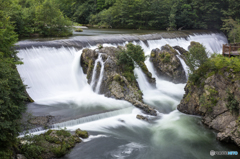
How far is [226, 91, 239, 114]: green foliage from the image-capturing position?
44.2 feet

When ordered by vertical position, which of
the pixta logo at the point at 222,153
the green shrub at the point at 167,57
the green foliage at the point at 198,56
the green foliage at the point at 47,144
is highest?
the green foliage at the point at 198,56

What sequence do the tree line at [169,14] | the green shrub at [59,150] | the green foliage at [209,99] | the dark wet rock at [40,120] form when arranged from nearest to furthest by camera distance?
the green shrub at [59,150], the dark wet rock at [40,120], the green foliage at [209,99], the tree line at [169,14]

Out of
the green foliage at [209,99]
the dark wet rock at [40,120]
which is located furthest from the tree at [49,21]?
the green foliage at [209,99]

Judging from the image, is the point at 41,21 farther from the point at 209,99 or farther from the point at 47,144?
the point at 209,99

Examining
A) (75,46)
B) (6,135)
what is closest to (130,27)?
(75,46)

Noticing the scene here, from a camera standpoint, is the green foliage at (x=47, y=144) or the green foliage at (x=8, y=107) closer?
the green foliage at (x=8, y=107)

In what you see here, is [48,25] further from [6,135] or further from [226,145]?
[226,145]

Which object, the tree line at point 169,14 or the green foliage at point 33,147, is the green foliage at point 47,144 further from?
the tree line at point 169,14

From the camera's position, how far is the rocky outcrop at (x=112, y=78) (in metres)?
18.2

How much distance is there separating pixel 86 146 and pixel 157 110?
23.4 feet

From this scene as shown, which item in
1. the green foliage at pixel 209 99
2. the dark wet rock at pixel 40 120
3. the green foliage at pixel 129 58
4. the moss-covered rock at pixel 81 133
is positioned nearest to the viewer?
the moss-covered rock at pixel 81 133

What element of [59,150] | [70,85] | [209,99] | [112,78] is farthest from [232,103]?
[70,85]

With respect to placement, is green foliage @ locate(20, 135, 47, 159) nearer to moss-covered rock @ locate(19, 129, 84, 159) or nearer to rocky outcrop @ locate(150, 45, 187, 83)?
moss-covered rock @ locate(19, 129, 84, 159)

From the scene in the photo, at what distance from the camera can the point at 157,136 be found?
45.6 feet
